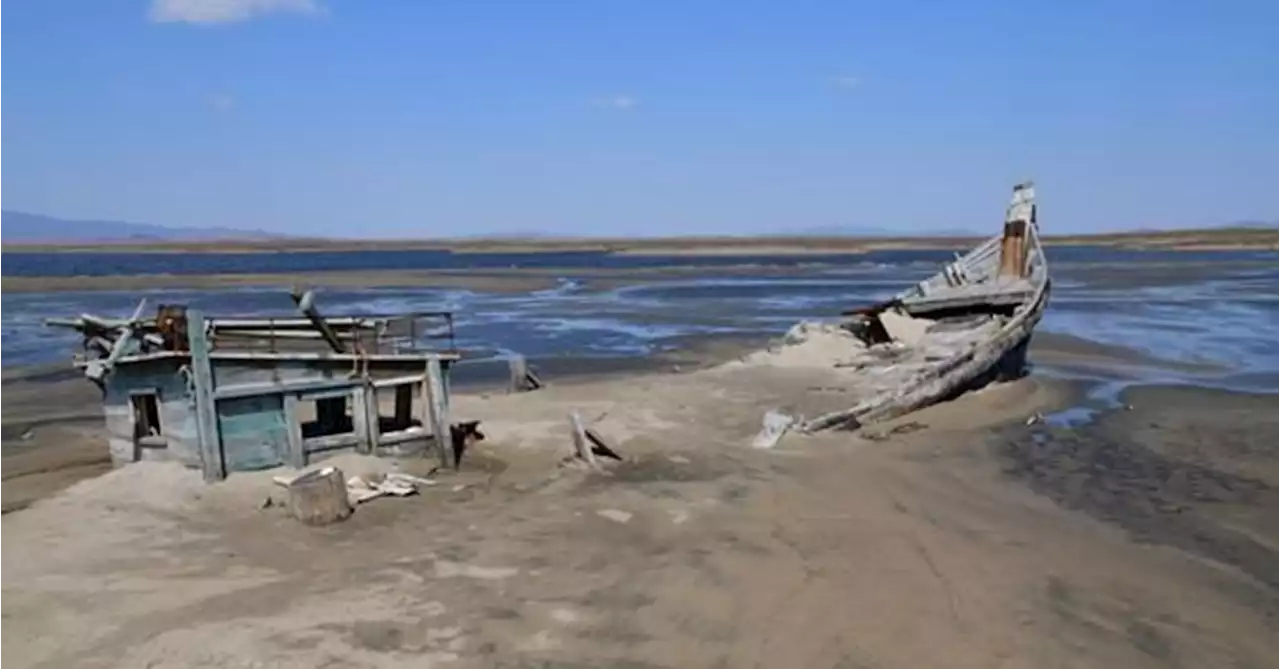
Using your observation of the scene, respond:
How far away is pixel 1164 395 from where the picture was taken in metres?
24.9

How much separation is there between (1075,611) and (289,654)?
310 inches

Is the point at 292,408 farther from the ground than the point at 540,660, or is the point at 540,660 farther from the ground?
the point at 292,408

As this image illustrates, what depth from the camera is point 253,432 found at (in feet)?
52.9

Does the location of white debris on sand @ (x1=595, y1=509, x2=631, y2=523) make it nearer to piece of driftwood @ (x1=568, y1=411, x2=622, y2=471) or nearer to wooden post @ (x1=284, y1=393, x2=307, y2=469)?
piece of driftwood @ (x1=568, y1=411, x2=622, y2=471)

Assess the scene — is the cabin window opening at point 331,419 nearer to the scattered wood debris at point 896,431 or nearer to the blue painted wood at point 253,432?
the blue painted wood at point 253,432

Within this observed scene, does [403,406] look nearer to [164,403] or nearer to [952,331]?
[164,403]

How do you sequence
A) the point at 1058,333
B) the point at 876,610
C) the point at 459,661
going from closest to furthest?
the point at 459,661, the point at 876,610, the point at 1058,333

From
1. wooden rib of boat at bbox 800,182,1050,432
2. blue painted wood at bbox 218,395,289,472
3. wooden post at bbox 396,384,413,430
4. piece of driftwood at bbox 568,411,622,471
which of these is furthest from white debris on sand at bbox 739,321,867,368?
blue painted wood at bbox 218,395,289,472

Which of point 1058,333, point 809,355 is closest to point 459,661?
point 809,355

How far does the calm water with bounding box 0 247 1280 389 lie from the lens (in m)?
34.8

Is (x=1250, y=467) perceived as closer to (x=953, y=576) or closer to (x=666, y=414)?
(x=953, y=576)

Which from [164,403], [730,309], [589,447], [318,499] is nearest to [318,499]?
[318,499]

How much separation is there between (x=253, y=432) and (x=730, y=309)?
117 feet

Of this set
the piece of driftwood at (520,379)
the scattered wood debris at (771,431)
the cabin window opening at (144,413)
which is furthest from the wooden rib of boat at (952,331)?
the cabin window opening at (144,413)
